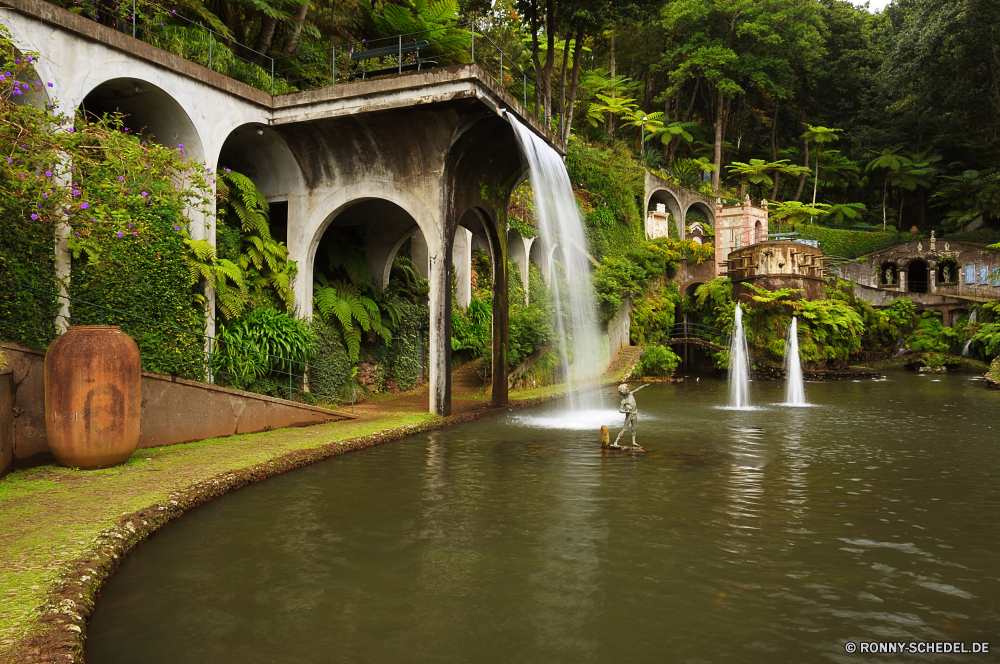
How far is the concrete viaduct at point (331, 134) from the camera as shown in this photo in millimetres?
10594

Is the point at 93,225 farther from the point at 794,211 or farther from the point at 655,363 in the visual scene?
the point at 794,211

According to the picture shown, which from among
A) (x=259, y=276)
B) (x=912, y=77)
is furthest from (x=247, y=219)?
(x=912, y=77)

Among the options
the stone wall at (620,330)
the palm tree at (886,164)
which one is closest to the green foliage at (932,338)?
the stone wall at (620,330)

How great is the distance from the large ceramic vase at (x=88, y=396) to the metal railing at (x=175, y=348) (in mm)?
1739

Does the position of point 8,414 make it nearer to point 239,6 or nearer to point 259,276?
point 259,276

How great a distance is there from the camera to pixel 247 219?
1349cm

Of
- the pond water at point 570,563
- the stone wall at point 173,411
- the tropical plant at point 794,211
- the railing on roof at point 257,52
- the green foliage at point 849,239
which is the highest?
the tropical plant at point 794,211

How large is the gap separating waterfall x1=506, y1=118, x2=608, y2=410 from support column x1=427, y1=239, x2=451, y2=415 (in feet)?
8.67

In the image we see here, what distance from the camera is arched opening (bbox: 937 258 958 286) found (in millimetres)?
40594

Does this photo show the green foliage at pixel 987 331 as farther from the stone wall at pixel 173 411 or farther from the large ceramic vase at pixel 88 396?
the large ceramic vase at pixel 88 396

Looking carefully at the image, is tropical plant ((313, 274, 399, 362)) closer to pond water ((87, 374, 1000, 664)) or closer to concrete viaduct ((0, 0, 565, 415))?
concrete viaduct ((0, 0, 565, 415))

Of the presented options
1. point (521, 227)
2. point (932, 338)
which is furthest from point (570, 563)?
point (932, 338)

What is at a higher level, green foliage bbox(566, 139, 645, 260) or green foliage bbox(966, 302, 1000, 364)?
green foliage bbox(566, 139, 645, 260)

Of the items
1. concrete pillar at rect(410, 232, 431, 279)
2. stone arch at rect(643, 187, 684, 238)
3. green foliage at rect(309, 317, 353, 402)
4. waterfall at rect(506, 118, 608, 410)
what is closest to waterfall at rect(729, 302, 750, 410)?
waterfall at rect(506, 118, 608, 410)
